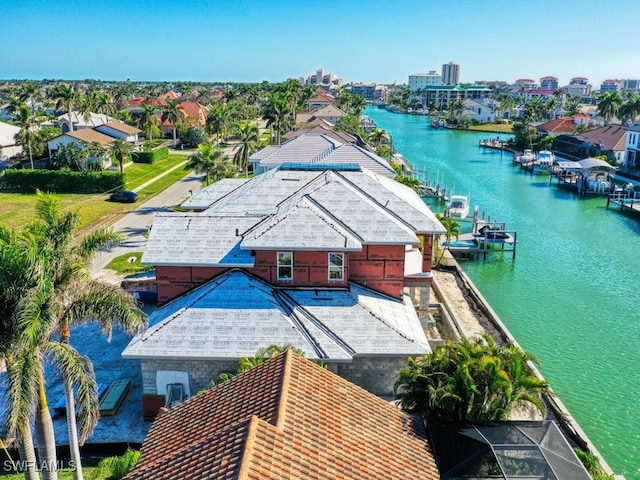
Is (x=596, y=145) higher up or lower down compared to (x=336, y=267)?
higher up

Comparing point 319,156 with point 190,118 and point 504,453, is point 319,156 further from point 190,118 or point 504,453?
point 190,118

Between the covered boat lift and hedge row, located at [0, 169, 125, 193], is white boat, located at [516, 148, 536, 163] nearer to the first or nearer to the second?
the covered boat lift

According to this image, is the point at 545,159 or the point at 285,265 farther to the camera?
the point at 545,159

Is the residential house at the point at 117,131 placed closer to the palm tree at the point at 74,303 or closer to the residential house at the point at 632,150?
the palm tree at the point at 74,303

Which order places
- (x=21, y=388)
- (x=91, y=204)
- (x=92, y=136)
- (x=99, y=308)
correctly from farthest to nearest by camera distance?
(x=92, y=136) → (x=91, y=204) → (x=99, y=308) → (x=21, y=388)

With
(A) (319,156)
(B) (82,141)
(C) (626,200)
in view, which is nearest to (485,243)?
(A) (319,156)

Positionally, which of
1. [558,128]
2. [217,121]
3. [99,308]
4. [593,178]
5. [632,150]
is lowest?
[593,178]
